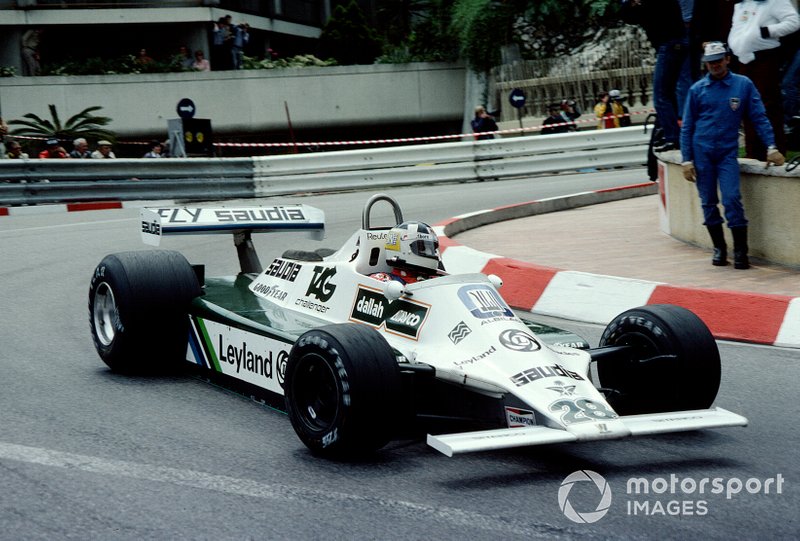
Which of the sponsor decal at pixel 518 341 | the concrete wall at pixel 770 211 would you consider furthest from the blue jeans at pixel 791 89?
the sponsor decal at pixel 518 341

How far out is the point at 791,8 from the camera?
28.5 feet

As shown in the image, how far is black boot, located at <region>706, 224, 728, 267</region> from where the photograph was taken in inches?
327

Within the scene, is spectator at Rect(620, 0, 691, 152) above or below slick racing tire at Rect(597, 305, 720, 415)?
above

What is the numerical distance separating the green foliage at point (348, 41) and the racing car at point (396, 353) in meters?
29.0

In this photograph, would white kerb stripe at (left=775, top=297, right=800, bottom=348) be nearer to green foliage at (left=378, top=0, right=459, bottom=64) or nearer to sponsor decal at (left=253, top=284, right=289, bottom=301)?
sponsor decal at (left=253, top=284, right=289, bottom=301)

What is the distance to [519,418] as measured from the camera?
4.56 meters

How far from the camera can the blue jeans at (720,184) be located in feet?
26.3

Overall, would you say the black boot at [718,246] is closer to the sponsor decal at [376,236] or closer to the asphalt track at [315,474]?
the asphalt track at [315,474]

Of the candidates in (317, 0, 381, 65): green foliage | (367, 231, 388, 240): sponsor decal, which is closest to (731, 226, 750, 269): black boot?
(367, 231, 388, 240): sponsor decal

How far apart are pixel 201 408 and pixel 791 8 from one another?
588 cm

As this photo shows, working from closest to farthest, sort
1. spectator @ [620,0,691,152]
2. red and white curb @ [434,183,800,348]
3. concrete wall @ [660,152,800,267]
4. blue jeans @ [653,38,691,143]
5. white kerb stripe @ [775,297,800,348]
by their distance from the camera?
1. white kerb stripe @ [775,297,800,348]
2. red and white curb @ [434,183,800,348]
3. concrete wall @ [660,152,800,267]
4. spectator @ [620,0,691,152]
5. blue jeans @ [653,38,691,143]

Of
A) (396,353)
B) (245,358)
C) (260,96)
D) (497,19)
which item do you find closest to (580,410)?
(396,353)

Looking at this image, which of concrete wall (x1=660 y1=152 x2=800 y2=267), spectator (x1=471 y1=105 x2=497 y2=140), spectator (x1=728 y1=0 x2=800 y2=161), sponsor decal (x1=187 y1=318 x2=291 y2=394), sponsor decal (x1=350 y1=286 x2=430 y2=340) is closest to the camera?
sponsor decal (x1=350 y1=286 x2=430 y2=340)

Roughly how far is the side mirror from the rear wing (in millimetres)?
2168
